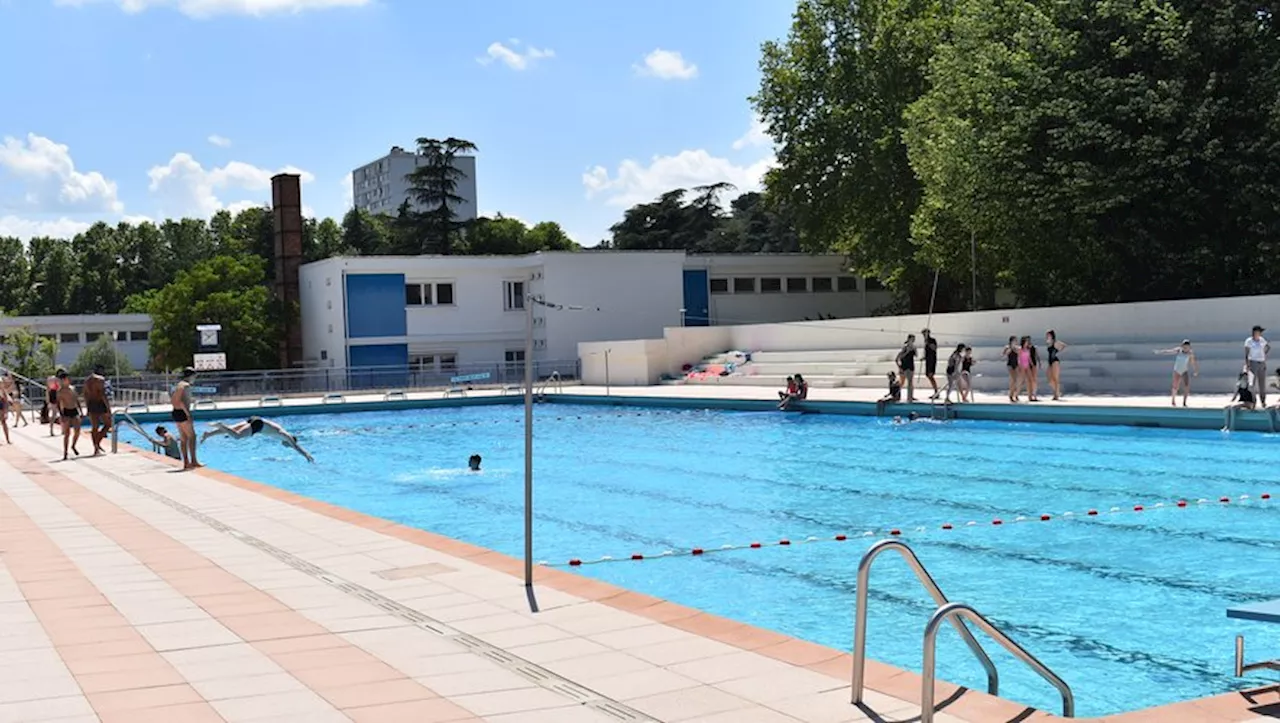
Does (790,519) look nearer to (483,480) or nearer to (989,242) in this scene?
(483,480)

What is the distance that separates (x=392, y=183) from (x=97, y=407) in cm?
12621

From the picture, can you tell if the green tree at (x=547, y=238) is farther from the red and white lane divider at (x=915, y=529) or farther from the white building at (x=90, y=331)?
the red and white lane divider at (x=915, y=529)

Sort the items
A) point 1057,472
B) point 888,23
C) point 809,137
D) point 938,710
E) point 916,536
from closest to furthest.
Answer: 1. point 938,710
2. point 916,536
3. point 1057,472
4. point 888,23
5. point 809,137

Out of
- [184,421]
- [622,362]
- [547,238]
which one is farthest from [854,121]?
[547,238]

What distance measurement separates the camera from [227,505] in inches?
520

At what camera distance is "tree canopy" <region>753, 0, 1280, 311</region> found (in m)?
27.1

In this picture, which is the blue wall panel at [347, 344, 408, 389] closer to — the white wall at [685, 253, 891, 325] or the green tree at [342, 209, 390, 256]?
the white wall at [685, 253, 891, 325]

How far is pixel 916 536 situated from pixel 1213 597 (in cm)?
318

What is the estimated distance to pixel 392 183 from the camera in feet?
472

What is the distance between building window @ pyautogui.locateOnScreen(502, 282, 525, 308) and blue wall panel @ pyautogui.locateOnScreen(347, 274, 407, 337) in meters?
4.36

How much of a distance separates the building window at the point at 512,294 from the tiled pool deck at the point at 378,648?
1501 inches

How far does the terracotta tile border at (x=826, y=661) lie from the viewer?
4.81 m

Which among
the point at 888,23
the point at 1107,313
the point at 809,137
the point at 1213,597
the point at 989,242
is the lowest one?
the point at 1213,597

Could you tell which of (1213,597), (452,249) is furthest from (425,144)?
(1213,597)
